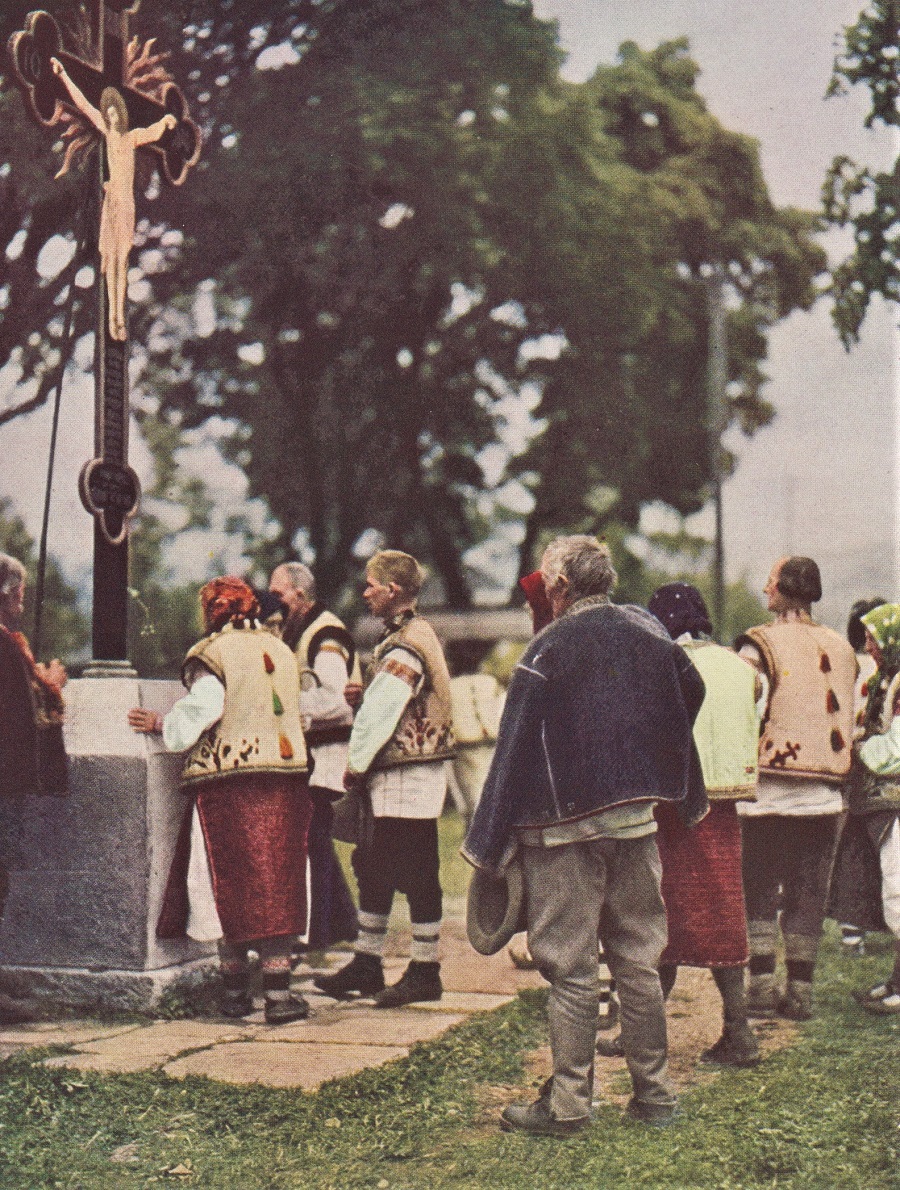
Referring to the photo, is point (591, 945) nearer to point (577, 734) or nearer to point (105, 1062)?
point (577, 734)

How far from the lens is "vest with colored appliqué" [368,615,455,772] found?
6.47 m

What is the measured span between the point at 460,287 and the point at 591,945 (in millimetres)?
10018

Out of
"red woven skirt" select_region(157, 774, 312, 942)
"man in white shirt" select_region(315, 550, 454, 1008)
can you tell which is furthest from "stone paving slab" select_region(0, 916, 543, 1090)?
"red woven skirt" select_region(157, 774, 312, 942)

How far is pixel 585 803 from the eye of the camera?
177 inches

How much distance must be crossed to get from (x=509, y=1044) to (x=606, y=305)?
9.93 m

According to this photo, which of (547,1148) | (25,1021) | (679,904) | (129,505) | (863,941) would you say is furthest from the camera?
(863,941)

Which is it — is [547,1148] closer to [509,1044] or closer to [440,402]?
[509,1044]

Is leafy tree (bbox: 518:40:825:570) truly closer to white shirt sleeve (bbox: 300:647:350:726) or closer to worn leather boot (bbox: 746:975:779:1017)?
white shirt sleeve (bbox: 300:647:350:726)

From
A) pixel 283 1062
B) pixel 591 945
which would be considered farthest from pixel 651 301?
pixel 591 945

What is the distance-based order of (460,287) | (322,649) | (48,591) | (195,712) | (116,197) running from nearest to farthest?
1. (195,712)
2. (116,197)
3. (322,649)
4. (48,591)
5. (460,287)

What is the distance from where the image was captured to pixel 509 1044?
5750 mm

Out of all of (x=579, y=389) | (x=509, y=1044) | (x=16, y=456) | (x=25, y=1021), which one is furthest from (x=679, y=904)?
(x=579, y=389)

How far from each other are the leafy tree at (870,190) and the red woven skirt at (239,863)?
127 inches

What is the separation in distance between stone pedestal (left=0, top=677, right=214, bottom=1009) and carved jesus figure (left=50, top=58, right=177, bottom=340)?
165cm
